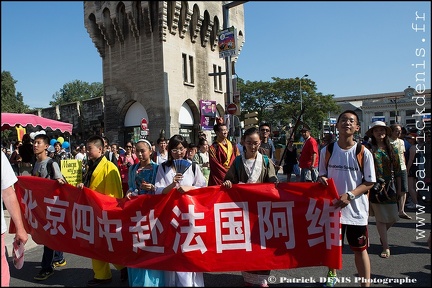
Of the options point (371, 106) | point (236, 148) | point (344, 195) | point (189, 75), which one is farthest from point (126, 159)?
point (371, 106)

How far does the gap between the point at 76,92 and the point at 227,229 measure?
7690 centimetres

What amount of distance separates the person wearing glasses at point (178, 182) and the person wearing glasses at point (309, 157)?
5752 millimetres

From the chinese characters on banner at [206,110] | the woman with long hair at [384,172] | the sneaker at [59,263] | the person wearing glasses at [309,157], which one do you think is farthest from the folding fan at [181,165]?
the chinese characters on banner at [206,110]

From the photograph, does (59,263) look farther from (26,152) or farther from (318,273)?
(26,152)

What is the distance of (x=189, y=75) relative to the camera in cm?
2381

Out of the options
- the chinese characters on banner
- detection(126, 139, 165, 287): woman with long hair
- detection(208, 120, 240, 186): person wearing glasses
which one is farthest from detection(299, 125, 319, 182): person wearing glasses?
the chinese characters on banner

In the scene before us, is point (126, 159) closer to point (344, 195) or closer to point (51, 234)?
point (51, 234)

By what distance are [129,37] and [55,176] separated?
1458cm

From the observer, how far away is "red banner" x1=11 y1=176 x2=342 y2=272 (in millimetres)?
3361

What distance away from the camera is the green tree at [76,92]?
71875 millimetres

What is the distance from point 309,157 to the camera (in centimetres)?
903

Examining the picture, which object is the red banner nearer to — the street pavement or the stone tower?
the street pavement

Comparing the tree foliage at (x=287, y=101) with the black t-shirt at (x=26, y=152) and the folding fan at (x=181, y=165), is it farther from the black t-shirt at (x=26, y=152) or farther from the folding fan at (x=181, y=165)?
the folding fan at (x=181, y=165)

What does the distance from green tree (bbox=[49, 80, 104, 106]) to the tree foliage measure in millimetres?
41620
